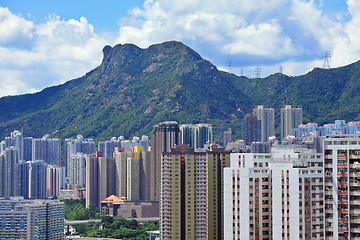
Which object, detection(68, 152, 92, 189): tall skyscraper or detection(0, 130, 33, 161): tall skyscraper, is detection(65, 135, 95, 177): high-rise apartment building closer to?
detection(0, 130, 33, 161): tall skyscraper

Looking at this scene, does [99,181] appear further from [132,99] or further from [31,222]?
[132,99]

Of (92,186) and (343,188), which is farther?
(92,186)

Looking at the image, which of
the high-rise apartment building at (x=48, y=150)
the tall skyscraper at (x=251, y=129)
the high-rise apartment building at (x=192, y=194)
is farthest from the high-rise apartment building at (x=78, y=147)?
the high-rise apartment building at (x=192, y=194)

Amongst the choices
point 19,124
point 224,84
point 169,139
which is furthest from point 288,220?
point 19,124

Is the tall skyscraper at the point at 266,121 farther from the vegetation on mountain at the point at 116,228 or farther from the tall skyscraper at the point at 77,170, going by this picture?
the vegetation on mountain at the point at 116,228

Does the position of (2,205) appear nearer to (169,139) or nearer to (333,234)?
(169,139)

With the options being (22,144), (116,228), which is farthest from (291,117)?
(116,228)

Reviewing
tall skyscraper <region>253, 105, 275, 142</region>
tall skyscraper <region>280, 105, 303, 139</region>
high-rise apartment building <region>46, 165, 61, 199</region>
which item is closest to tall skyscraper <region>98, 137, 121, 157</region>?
high-rise apartment building <region>46, 165, 61, 199</region>
